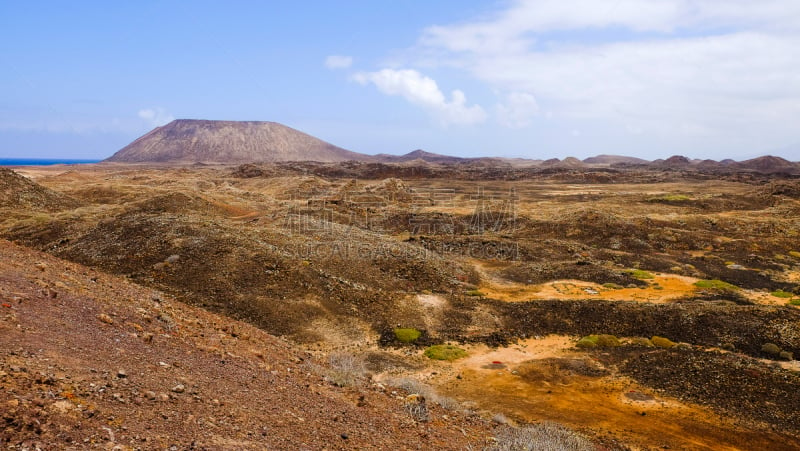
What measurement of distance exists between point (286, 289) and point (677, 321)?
1881 centimetres

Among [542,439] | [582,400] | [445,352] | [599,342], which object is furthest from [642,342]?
[542,439]

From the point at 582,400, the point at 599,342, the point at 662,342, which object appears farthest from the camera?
the point at 599,342

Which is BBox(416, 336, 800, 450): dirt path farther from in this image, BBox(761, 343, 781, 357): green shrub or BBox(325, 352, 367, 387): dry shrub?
BBox(761, 343, 781, 357): green shrub

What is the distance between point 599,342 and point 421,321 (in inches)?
316

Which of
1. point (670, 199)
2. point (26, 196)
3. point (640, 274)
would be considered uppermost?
point (26, 196)

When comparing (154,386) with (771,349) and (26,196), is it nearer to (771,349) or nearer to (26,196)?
(771,349)

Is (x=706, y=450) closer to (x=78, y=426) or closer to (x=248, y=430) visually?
(x=248, y=430)

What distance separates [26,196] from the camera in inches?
1457

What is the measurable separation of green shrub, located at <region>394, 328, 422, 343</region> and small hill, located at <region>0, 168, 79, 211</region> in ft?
114

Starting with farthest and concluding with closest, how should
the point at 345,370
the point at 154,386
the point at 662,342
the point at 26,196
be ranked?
the point at 26,196
the point at 662,342
the point at 345,370
the point at 154,386

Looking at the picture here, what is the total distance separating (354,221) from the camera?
4884cm

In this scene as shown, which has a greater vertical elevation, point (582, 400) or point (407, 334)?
point (407, 334)

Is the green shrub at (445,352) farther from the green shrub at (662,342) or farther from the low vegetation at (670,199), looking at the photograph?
the low vegetation at (670,199)

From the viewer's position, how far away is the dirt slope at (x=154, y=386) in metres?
6.30
